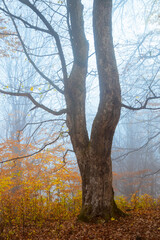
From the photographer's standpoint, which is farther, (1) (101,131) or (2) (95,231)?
(1) (101,131)

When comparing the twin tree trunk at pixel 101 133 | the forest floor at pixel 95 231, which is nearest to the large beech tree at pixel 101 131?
the twin tree trunk at pixel 101 133

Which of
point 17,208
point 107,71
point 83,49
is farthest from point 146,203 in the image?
point 83,49

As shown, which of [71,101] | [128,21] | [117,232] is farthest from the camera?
[128,21]

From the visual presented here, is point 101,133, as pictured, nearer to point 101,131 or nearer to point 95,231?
point 101,131

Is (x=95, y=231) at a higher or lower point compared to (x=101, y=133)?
lower

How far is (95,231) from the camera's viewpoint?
11.5 ft

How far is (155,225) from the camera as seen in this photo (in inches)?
138

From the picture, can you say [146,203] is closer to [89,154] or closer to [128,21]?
[89,154]

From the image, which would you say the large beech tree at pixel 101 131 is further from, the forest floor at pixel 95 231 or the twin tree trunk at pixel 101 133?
the forest floor at pixel 95 231

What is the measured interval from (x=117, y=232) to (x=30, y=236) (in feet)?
5.44

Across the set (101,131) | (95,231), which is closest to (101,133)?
(101,131)

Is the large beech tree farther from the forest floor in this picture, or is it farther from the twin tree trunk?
the forest floor

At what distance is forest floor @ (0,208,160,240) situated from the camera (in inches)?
127

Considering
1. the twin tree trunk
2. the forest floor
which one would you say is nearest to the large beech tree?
the twin tree trunk
